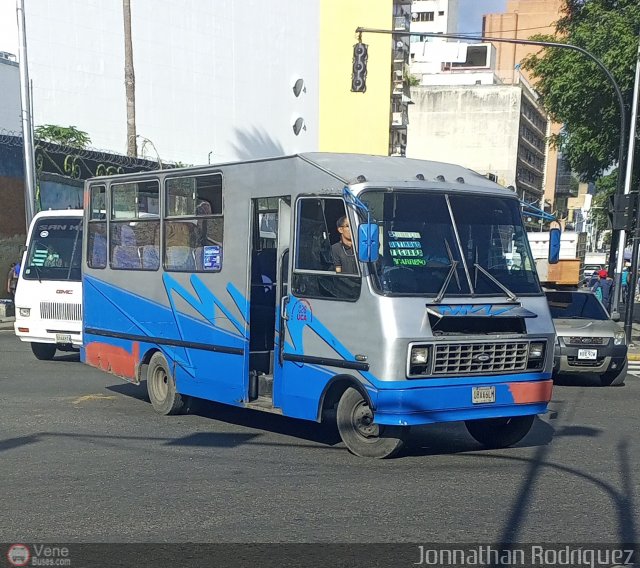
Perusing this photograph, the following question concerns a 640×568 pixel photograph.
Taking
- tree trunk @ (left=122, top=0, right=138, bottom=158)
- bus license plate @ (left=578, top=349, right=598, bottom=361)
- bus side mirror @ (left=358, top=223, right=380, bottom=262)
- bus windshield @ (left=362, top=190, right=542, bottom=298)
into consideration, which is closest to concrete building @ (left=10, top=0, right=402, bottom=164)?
tree trunk @ (left=122, top=0, right=138, bottom=158)

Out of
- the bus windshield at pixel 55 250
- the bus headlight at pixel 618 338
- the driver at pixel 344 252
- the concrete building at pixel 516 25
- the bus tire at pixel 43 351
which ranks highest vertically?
the concrete building at pixel 516 25

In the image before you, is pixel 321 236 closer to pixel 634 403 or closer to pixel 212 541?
pixel 212 541

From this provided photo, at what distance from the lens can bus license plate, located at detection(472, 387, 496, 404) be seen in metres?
8.40

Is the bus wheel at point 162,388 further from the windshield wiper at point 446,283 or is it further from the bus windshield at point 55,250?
the bus windshield at point 55,250

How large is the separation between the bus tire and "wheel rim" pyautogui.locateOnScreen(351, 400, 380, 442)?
9.64 metres

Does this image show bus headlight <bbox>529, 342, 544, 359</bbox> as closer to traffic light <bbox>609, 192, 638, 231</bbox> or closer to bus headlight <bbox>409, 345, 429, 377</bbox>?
bus headlight <bbox>409, 345, 429, 377</bbox>

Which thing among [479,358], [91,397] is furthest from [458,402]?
[91,397]

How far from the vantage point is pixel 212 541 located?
6.12 m

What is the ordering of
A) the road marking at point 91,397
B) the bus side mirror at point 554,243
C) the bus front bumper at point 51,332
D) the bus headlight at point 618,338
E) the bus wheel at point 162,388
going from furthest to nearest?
the bus front bumper at point 51,332
the bus headlight at point 618,338
the road marking at point 91,397
the bus wheel at point 162,388
the bus side mirror at point 554,243

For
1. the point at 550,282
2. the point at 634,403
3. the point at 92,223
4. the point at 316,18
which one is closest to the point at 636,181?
the point at 550,282

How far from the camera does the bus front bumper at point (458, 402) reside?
8078mm

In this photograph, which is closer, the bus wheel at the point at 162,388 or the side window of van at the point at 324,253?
the side window of van at the point at 324,253

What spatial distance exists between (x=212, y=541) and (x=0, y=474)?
2.80m

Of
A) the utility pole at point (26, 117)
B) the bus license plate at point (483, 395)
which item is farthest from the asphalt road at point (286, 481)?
the utility pole at point (26, 117)
